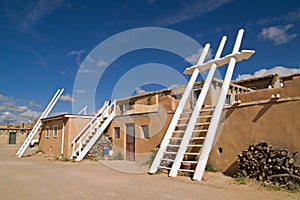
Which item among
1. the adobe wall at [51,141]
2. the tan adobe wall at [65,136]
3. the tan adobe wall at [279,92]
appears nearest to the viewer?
the tan adobe wall at [279,92]

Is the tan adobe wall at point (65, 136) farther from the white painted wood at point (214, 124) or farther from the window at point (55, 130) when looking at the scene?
the white painted wood at point (214, 124)

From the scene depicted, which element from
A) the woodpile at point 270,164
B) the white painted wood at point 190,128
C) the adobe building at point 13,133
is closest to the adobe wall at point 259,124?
the woodpile at point 270,164

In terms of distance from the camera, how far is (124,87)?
16672mm

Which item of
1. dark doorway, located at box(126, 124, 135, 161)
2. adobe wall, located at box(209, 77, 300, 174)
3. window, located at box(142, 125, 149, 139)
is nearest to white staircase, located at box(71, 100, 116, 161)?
dark doorway, located at box(126, 124, 135, 161)

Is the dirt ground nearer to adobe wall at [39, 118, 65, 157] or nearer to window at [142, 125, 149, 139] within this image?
window at [142, 125, 149, 139]

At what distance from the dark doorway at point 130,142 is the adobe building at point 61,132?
3.93 meters

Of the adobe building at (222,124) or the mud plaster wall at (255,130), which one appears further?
the adobe building at (222,124)

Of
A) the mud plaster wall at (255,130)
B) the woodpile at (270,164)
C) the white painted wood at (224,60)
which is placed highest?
the white painted wood at (224,60)

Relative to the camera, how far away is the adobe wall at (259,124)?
7931 mm

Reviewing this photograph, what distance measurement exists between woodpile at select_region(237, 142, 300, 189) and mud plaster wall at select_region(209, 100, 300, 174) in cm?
42

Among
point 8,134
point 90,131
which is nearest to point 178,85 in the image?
point 90,131

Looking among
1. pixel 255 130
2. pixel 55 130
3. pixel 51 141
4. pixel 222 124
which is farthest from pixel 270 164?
pixel 51 141

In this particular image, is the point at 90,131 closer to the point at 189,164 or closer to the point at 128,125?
the point at 128,125

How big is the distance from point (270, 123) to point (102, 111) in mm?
11586
